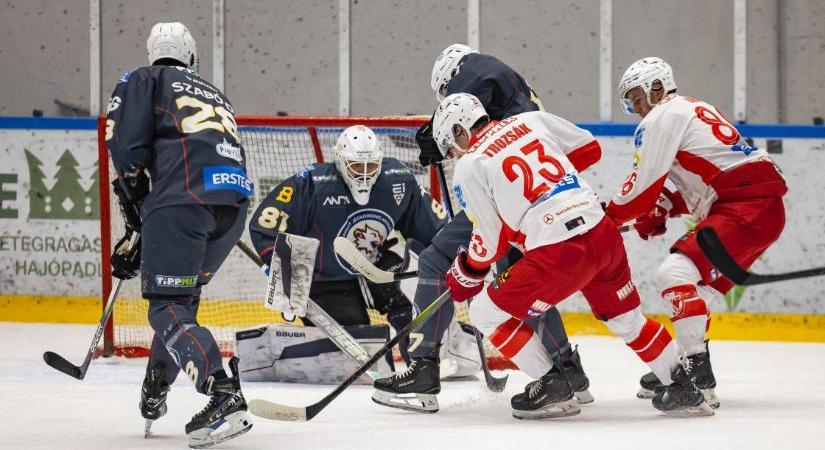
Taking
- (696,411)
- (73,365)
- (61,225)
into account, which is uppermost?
(61,225)

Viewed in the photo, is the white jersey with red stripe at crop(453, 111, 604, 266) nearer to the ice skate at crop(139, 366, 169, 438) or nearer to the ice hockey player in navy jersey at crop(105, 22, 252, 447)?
the ice hockey player in navy jersey at crop(105, 22, 252, 447)

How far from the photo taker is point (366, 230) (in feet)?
16.4

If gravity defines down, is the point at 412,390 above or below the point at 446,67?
below

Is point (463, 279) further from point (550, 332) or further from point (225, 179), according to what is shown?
point (225, 179)

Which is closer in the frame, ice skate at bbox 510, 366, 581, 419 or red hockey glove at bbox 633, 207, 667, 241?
ice skate at bbox 510, 366, 581, 419

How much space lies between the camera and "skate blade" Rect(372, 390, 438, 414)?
160 inches

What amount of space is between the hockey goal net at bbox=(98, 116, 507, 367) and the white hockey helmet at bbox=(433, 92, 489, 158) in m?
1.40

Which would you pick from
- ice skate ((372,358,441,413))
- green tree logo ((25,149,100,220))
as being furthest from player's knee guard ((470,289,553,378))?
green tree logo ((25,149,100,220))

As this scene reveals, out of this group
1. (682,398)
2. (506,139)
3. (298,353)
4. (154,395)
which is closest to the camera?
(154,395)

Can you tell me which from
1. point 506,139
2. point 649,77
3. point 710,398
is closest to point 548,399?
point 710,398

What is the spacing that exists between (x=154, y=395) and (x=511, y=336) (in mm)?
1058

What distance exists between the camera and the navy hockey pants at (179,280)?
10.9 ft

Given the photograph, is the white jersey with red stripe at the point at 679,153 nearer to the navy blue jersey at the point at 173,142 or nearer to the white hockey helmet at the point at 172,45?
the navy blue jersey at the point at 173,142

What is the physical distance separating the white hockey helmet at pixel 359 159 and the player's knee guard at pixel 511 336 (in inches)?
45.5
